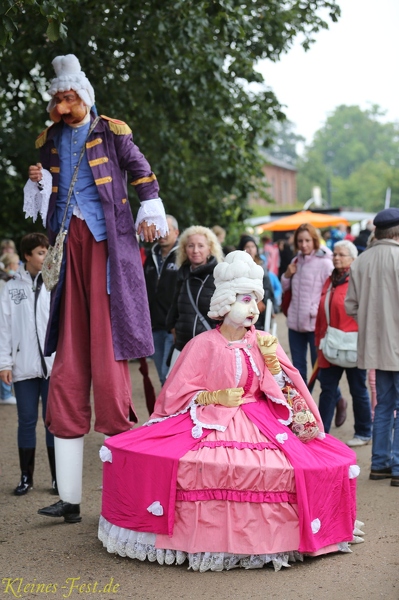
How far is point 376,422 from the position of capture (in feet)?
24.4

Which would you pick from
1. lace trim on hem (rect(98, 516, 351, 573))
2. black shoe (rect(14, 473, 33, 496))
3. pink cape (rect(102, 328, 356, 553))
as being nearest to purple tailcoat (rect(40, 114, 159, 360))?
pink cape (rect(102, 328, 356, 553))

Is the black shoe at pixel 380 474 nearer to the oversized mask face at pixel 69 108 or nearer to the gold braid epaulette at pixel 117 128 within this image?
the gold braid epaulette at pixel 117 128

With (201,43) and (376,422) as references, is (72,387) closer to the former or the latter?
(376,422)

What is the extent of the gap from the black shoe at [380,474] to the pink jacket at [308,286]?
8.07 ft

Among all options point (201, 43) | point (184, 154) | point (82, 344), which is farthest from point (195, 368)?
point (184, 154)

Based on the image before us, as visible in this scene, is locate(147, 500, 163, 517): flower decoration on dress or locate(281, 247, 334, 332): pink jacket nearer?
locate(147, 500, 163, 517): flower decoration on dress

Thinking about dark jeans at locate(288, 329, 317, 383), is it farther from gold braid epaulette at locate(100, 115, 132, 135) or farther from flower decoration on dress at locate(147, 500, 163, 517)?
flower decoration on dress at locate(147, 500, 163, 517)

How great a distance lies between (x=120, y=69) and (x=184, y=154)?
2277 millimetres

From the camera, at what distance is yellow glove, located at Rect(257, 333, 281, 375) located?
5.53 meters

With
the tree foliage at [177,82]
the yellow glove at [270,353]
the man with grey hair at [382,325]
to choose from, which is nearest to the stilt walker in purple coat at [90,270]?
the yellow glove at [270,353]

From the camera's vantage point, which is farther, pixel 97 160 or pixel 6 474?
pixel 6 474

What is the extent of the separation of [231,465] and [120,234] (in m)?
1.51

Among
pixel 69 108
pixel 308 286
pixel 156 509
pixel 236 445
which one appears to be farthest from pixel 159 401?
pixel 308 286

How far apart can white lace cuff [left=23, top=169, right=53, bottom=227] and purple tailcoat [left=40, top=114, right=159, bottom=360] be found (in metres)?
0.03
